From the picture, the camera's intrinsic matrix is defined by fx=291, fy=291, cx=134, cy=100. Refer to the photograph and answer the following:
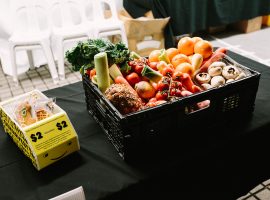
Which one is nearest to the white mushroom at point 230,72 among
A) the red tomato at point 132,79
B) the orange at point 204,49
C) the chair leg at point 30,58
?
the orange at point 204,49

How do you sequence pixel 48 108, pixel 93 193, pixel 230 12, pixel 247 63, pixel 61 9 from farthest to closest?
1. pixel 230 12
2. pixel 61 9
3. pixel 247 63
4. pixel 48 108
5. pixel 93 193

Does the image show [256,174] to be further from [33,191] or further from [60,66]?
[60,66]

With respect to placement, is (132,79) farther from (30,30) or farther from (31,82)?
(30,30)

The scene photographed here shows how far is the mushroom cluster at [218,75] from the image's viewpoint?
1129 mm

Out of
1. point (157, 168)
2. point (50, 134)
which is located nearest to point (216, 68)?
point (157, 168)

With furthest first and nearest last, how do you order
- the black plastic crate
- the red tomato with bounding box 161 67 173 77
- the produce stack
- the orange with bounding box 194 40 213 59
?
the orange with bounding box 194 40 213 59, the red tomato with bounding box 161 67 173 77, the produce stack, the black plastic crate

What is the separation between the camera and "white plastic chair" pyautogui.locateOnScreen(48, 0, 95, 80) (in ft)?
10.7

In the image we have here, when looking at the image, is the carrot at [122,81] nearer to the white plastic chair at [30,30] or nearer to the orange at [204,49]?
the orange at [204,49]

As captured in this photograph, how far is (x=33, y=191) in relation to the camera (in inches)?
35.3

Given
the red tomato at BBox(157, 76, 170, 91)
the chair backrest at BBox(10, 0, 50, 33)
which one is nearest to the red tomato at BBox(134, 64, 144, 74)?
the red tomato at BBox(157, 76, 170, 91)

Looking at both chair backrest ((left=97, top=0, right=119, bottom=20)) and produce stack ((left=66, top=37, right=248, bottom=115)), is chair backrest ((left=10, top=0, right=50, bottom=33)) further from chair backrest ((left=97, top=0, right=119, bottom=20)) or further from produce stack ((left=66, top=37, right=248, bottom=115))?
produce stack ((left=66, top=37, right=248, bottom=115))

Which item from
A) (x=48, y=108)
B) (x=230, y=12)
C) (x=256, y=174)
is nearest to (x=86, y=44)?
(x=48, y=108)

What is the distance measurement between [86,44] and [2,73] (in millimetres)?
2926

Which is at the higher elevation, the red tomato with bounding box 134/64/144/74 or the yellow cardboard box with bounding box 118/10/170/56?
the red tomato with bounding box 134/64/144/74
